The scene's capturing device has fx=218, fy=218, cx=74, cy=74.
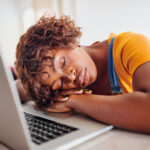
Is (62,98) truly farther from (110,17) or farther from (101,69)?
(110,17)

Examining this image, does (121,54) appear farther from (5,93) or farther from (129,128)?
(5,93)

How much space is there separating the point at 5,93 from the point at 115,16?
2.90 metres

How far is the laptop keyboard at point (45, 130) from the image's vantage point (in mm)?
542

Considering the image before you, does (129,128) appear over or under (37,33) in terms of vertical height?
under

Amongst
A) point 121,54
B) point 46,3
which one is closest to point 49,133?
point 121,54

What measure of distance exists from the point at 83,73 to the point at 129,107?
357mm

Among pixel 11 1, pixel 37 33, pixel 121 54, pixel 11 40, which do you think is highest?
pixel 11 1

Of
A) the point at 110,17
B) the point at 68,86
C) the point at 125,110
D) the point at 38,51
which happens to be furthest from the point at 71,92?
the point at 110,17

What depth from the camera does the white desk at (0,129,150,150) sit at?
0.49 meters

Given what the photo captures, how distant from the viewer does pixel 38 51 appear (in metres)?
0.86

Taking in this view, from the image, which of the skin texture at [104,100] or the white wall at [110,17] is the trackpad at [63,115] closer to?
the skin texture at [104,100]

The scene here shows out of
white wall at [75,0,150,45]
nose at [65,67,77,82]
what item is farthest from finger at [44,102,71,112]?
white wall at [75,0,150,45]

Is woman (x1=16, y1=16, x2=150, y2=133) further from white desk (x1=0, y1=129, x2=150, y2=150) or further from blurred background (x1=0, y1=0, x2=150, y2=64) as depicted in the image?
blurred background (x1=0, y1=0, x2=150, y2=64)

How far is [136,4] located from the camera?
2.82 metres
